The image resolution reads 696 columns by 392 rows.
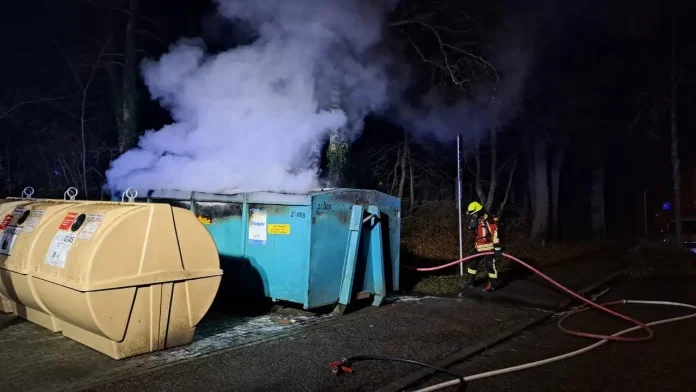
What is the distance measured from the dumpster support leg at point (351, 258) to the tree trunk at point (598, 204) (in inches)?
810

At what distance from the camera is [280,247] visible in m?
6.48

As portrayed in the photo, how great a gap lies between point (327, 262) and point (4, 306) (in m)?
4.47

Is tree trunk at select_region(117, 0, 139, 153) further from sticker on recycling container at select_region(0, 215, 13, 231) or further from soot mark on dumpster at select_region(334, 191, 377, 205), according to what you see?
soot mark on dumpster at select_region(334, 191, 377, 205)

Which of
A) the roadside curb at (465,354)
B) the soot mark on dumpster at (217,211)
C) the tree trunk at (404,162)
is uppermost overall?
the tree trunk at (404,162)

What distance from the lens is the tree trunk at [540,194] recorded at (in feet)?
61.4

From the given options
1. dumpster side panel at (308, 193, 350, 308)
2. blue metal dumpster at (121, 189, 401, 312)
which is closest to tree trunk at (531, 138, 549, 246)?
blue metal dumpster at (121, 189, 401, 312)

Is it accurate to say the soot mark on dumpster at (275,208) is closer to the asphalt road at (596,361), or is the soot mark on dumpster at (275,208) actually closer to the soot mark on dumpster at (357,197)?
the soot mark on dumpster at (357,197)

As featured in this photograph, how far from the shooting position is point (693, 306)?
7.26 m

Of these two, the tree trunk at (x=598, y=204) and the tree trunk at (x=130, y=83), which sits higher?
the tree trunk at (x=130, y=83)

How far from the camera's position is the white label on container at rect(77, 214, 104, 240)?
15.4 feet

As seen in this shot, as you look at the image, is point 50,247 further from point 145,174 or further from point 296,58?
point 296,58

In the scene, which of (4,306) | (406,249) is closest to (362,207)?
(4,306)

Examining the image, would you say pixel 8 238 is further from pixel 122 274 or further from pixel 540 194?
pixel 540 194

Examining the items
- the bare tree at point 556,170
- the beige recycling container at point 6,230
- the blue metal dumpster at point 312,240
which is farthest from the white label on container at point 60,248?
the bare tree at point 556,170
